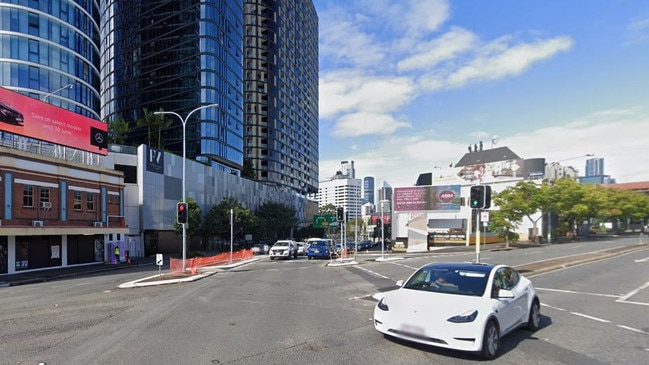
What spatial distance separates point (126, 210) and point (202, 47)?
134ft

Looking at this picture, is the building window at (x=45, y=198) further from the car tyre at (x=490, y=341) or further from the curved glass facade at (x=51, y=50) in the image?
the car tyre at (x=490, y=341)

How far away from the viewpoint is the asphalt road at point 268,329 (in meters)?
6.81

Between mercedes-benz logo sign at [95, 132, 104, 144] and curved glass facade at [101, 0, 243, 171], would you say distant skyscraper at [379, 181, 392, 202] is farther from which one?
mercedes-benz logo sign at [95, 132, 104, 144]

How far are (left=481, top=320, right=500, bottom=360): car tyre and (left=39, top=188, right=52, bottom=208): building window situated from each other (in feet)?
107

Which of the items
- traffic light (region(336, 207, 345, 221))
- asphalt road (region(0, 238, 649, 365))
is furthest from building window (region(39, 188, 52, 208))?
traffic light (region(336, 207, 345, 221))

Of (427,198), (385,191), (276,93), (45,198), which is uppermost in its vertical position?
(276,93)

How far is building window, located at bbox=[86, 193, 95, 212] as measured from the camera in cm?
3484

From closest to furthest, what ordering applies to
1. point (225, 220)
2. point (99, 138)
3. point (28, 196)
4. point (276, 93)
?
point (28, 196)
point (99, 138)
point (225, 220)
point (276, 93)

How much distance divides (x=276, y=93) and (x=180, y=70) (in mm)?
40516

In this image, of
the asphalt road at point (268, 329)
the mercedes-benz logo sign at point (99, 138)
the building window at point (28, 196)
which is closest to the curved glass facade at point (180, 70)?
the mercedes-benz logo sign at point (99, 138)

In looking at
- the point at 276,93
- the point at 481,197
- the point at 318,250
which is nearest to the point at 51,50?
the point at 318,250

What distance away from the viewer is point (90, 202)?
3519 centimetres

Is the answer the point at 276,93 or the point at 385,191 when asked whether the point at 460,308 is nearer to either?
the point at 385,191

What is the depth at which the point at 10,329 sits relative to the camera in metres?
9.27
